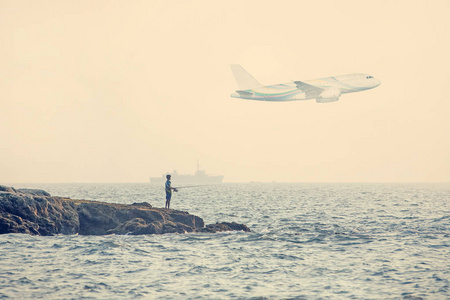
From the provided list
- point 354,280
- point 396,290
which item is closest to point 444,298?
point 396,290

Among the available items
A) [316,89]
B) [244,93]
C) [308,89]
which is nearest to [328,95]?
[316,89]

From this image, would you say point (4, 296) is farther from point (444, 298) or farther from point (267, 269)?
point (444, 298)

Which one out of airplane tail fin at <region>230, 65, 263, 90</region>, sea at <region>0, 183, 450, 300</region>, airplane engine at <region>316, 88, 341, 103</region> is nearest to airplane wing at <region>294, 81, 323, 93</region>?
airplane engine at <region>316, 88, 341, 103</region>

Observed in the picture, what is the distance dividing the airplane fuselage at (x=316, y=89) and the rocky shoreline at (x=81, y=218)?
47.1 metres

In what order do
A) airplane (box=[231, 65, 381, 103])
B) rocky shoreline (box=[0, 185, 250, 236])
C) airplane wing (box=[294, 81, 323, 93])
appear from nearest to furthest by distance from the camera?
rocky shoreline (box=[0, 185, 250, 236])
airplane (box=[231, 65, 381, 103])
airplane wing (box=[294, 81, 323, 93])

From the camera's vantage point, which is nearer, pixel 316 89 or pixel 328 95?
pixel 328 95

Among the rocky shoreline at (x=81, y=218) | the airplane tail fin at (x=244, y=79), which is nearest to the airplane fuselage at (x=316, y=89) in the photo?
the airplane tail fin at (x=244, y=79)

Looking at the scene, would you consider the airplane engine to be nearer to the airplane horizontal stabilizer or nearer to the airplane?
the airplane

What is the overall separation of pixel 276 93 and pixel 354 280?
63.0 m

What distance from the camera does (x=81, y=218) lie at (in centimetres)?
2858

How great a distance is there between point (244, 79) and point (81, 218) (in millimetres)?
62633

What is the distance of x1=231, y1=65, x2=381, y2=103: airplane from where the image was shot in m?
74.3

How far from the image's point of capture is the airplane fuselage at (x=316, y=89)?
74.3m

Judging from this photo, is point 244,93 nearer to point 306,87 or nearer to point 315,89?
point 306,87
